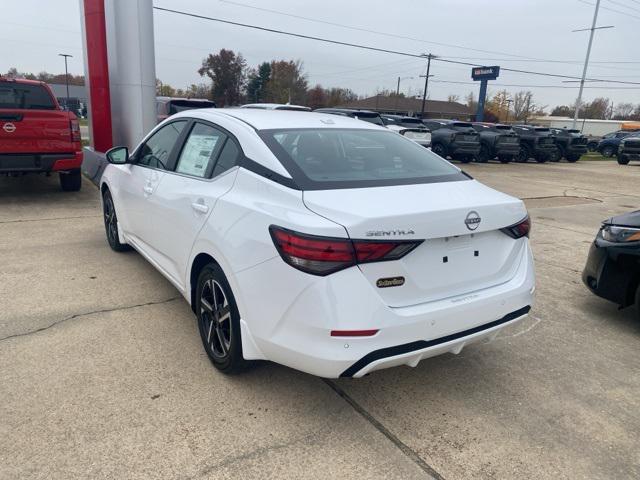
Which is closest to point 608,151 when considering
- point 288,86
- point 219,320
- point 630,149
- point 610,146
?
point 610,146

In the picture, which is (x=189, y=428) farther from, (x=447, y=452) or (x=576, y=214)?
(x=576, y=214)

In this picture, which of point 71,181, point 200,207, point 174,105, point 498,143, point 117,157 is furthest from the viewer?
point 498,143

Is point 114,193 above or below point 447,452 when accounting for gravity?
above

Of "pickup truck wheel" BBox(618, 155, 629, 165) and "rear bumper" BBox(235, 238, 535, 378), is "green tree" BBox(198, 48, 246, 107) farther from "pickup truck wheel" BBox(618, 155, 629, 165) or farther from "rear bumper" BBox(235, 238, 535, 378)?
"rear bumper" BBox(235, 238, 535, 378)

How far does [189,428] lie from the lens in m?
2.54

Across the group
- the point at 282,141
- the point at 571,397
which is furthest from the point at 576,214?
the point at 282,141

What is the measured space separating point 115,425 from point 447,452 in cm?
168

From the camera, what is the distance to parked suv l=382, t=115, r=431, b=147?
16.9 m

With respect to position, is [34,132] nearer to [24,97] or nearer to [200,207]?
[24,97]

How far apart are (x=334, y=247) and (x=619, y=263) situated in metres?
2.75

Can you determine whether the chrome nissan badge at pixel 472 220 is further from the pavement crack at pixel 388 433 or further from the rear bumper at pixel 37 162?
the rear bumper at pixel 37 162

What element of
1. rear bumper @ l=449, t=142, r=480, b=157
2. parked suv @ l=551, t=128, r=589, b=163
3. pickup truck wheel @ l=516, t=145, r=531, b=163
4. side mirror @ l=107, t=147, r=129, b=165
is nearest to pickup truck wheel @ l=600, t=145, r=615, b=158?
parked suv @ l=551, t=128, r=589, b=163

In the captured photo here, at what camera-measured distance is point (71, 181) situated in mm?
8656

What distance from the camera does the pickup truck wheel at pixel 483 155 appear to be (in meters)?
20.5
